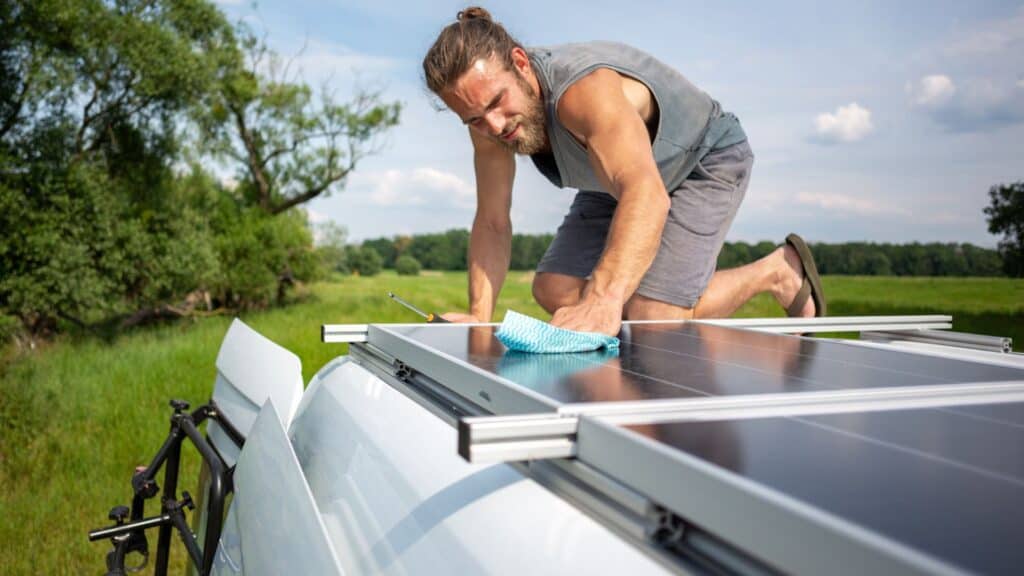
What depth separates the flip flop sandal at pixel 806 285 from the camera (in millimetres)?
3854

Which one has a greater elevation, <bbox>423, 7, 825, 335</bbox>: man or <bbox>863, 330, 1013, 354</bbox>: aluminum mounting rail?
<bbox>423, 7, 825, 335</bbox>: man

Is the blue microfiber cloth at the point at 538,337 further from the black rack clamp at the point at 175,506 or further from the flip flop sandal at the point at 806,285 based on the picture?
the flip flop sandal at the point at 806,285

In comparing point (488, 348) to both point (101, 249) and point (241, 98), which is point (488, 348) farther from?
point (241, 98)

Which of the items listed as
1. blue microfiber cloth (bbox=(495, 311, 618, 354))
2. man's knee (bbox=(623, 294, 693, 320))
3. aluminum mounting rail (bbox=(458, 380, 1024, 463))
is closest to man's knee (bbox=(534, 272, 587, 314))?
man's knee (bbox=(623, 294, 693, 320))

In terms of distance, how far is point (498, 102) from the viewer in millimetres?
2977

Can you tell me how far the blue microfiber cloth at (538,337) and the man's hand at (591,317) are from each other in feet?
0.62

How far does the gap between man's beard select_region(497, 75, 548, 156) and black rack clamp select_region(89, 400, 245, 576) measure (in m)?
1.56

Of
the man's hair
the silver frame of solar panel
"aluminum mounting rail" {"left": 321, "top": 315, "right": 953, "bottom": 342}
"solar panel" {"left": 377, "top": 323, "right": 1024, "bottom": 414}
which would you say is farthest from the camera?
the man's hair

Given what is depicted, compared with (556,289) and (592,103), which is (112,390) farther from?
(592,103)

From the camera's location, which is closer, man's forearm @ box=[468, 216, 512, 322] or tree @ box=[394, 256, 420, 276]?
man's forearm @ box=[468, 216, 512, 322]

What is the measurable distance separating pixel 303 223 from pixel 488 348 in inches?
587

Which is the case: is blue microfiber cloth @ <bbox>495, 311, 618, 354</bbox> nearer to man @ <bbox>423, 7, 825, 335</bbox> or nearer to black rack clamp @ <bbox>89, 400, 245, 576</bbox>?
man @ <bbox>423, 7, 825, 335</bbox>

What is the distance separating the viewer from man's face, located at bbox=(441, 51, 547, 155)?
9.48 ft

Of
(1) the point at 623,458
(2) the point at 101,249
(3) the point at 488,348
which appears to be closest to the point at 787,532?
(1) the point at 623,458
